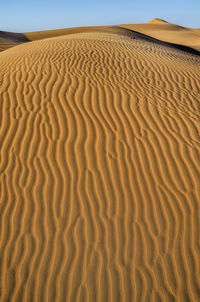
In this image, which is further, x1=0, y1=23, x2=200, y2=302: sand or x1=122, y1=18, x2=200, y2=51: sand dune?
x1=122, y1=18, x2=200, y2=51: sand dune

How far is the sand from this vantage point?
3076mm

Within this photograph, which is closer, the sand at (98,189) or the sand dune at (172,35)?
the sand at (98,189)

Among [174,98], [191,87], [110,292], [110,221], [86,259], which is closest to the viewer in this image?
[110,292]

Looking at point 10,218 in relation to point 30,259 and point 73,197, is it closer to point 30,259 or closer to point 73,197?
point 30,259

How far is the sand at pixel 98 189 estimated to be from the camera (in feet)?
10.1

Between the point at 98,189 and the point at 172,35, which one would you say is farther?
the point at 172,35

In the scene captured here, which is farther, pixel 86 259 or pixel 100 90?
pixel 100 90

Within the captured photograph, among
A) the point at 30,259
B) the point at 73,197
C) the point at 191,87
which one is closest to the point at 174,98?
the point at 191,87

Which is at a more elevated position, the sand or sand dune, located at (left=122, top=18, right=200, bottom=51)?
sand dune, located at (left=122, top=18, right=200, bottom=51)

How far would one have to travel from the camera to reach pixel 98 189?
3977 millimetres

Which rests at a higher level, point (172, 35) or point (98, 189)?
point (172, 35)

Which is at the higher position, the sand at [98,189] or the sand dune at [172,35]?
the sand dune at [172,35]

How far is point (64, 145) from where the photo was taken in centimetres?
466

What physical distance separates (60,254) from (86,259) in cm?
36
